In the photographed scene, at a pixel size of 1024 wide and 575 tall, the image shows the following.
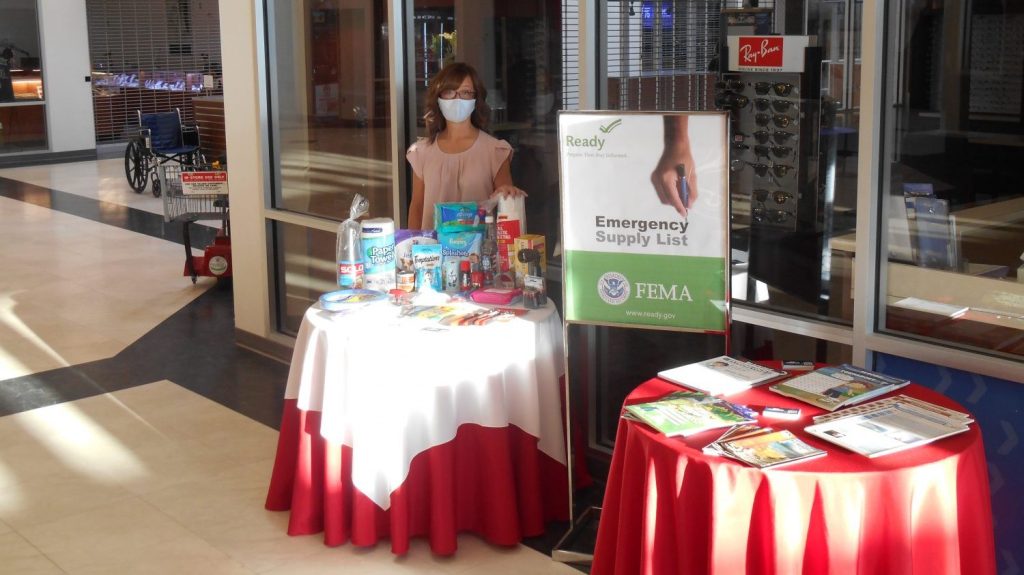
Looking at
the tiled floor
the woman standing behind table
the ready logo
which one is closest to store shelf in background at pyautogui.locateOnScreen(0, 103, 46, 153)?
the tiled floor

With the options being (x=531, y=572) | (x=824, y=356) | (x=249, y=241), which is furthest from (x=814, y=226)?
(x=249, y=241)

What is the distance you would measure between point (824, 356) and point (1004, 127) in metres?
0.91

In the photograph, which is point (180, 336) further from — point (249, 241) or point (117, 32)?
point (117, 32)

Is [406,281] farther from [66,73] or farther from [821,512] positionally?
[66,73]

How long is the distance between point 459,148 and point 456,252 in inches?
23.6

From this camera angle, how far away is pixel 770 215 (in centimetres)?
388

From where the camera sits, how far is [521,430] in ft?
12.4

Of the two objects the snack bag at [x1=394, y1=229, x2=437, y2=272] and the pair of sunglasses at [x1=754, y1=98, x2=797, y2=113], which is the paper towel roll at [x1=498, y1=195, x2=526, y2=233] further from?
the pair of sunglasses at [x1=754, y1=98, x2=797, y2=113]

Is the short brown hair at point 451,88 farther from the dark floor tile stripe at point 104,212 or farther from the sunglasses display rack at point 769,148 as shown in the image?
the dark floor tile stripe at point 104,212

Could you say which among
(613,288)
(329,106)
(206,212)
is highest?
(329,106)

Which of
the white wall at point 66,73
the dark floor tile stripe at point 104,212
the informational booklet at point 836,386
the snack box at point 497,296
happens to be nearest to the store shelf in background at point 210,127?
the dark floor tile stripe at point 104,212

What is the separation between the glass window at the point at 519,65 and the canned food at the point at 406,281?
892 mm

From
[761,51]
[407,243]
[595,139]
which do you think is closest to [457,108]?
[407,243]
